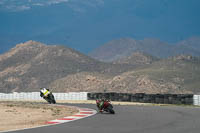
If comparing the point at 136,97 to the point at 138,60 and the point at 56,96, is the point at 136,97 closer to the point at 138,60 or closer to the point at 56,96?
the point at 56,96

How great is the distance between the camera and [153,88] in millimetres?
75375

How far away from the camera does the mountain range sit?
80544 mm

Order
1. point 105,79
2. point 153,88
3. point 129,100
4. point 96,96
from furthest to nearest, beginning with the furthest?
point 105,79
point 153,88
point 96,96
point 129,100

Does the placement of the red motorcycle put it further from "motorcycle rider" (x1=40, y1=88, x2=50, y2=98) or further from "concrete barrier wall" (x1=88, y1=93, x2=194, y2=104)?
"concrete barrier wall" (x1=88, y1=93, x2=194, y2=104)

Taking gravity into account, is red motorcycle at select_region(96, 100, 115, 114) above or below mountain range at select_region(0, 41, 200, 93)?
below

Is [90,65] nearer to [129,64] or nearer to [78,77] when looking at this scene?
[129,64]

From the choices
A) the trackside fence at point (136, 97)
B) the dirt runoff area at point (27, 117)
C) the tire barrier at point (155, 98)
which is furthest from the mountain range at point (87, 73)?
the dirt runoff area at point (27, 117)

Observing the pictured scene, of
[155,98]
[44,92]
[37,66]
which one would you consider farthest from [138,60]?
[44,92]

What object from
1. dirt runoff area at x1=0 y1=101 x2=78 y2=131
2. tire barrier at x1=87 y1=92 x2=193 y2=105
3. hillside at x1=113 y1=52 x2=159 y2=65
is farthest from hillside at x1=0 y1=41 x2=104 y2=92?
dirt runoff area at x1=0 y1=101 x2=78 y2=131

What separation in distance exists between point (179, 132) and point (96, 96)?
1130 inches

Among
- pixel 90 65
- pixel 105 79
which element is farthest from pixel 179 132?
pixel 90 65

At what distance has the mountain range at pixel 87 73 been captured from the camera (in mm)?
80544

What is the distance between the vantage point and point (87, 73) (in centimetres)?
9350

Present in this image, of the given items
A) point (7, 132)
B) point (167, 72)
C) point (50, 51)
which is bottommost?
point (7, 132)
